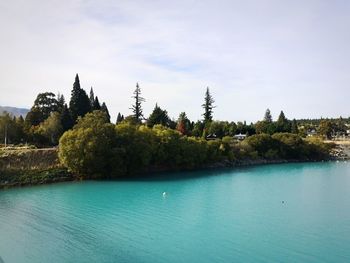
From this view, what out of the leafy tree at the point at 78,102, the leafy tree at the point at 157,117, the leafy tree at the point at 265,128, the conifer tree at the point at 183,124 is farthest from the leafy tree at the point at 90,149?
the leafy tree at the point at 265,128

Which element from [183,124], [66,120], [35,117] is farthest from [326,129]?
[35,117]

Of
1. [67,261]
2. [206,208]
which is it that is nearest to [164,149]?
[206,208]

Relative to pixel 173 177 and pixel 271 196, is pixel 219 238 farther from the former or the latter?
pixel 173 177

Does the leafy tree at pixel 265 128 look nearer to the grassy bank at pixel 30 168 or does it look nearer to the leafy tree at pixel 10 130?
the grassy bank at pixel 30 168

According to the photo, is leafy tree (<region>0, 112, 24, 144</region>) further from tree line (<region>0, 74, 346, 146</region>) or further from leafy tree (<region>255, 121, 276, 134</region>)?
leafy tree (<region>255, 121, 276, 134</region>)

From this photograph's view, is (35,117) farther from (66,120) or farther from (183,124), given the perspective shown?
(183,124)

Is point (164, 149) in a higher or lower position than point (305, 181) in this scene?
higher

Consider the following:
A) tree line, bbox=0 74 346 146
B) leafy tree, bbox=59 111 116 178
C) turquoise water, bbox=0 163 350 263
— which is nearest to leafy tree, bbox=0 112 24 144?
tree line, bbox=0 74 346 146
